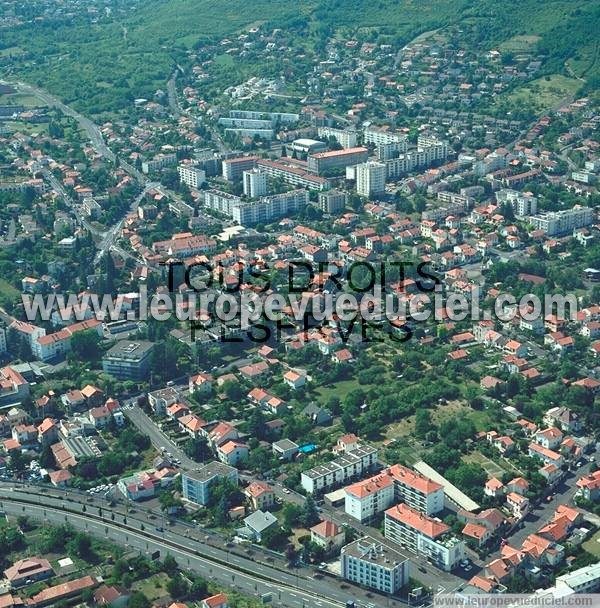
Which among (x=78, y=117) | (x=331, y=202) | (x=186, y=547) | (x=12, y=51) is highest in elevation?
(x=12, y=51)

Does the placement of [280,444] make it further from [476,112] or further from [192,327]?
[476,112]

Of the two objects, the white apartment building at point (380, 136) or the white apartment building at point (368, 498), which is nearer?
the white apartment building at point (368, 498)

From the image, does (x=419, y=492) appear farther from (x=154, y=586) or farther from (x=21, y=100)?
(x=21, y=100)

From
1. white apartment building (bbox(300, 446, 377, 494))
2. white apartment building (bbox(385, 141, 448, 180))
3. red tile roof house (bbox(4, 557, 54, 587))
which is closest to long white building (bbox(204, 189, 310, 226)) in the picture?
white apartment building (bbox(385, 141, 448, 180))

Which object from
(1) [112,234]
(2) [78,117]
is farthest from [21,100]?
(1) [112,234]

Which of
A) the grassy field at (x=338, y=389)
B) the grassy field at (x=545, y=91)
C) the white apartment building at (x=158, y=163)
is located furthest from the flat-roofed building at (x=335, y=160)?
the grassy field at (x=338, y=389)

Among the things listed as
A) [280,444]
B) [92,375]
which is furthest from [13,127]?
[280,444]

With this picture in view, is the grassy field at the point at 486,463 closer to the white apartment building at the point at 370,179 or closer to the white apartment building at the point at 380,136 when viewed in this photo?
the white apartment building at the point at 370,179
